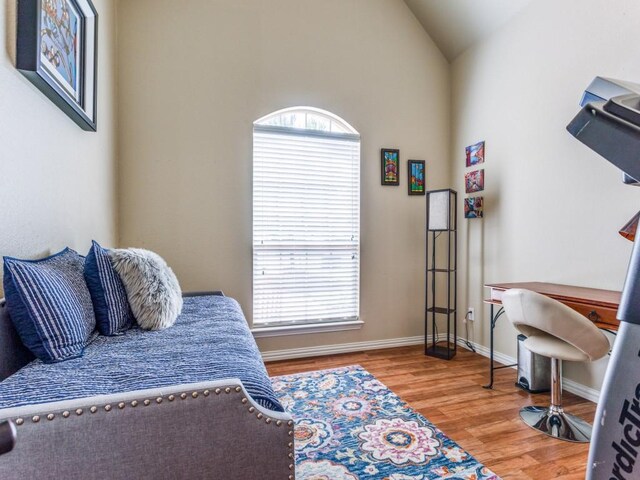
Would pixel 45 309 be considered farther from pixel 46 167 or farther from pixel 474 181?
pixel 474 181

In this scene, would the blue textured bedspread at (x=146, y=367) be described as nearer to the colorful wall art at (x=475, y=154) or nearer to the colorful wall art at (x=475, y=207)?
the colorful wall art at (x=475, y=207)

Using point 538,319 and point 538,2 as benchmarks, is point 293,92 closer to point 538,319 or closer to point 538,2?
point 538,2

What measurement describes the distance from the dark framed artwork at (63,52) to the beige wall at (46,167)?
4 centimetres

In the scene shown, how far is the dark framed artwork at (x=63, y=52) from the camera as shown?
131 centimetres

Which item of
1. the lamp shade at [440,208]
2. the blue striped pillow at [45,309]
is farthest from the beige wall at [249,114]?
the blue striped pillow at [45,309]

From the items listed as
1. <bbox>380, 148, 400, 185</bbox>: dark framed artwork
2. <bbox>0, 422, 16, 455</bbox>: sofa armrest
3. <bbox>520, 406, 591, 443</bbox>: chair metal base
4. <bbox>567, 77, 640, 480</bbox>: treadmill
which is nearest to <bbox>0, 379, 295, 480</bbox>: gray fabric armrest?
<bbox>0, 422, 16, 455</bbox>: sofa armrest

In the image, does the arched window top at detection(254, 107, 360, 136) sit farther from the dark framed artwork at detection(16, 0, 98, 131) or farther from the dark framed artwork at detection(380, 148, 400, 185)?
the dark framed artwork at detection(16, 0, 98, 131)

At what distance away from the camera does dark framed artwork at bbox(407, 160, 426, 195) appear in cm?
345

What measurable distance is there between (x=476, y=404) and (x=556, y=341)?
2.09ft

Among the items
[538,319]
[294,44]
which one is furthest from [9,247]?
[294,44]

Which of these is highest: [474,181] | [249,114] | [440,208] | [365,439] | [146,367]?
[249,114]

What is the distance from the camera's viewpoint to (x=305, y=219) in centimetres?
318

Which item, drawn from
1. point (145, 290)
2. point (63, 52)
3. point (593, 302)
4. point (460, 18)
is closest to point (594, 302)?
point (593, 302)

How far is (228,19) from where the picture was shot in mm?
2947
